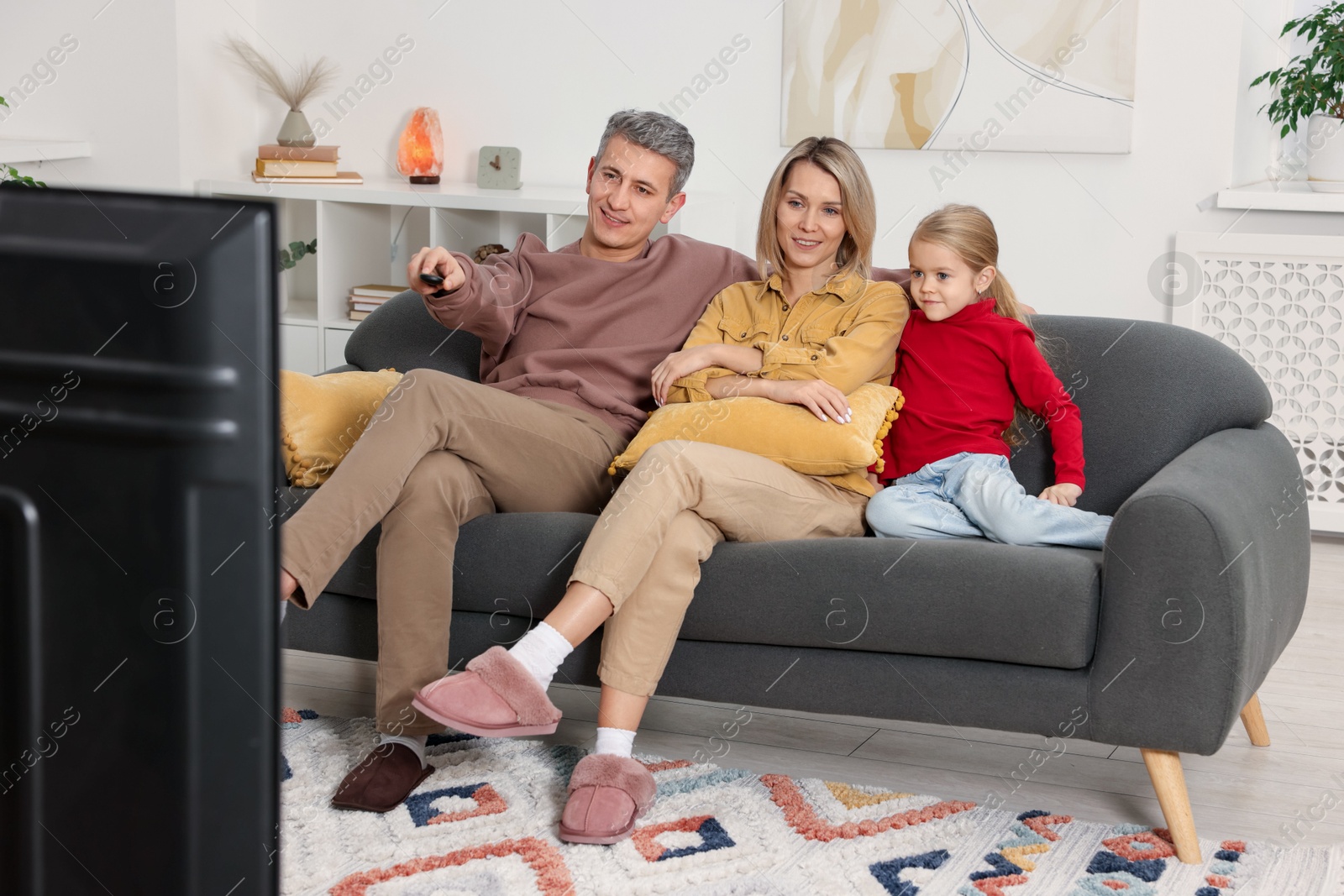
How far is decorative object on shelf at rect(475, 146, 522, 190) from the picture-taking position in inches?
144

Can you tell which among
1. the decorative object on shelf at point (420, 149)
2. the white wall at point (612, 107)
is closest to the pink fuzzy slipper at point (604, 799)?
the white wall at point (612, 107)

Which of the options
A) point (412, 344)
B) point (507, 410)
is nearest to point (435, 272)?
point (507, 410)

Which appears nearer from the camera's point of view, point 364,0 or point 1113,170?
point 1113,170

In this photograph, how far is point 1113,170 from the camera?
3.32 m

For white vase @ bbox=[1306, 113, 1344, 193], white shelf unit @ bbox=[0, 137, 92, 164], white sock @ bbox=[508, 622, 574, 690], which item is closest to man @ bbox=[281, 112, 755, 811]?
white sock @ bbox=[508, 622, 574, 690]

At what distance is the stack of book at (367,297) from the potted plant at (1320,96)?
246cm

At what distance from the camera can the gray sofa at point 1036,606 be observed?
64.7 inches

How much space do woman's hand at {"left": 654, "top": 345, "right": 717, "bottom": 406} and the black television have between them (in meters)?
1.83

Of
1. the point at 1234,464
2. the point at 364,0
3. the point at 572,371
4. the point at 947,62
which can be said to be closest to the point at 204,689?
the point at 1234,464

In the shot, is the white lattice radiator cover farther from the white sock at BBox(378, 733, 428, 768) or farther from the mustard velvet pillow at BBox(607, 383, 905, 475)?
the white sock at BBox(378, 733, 428, 768)

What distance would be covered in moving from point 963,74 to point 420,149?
1612mm

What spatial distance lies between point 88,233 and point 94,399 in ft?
0.13

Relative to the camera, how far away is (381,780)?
182 cm

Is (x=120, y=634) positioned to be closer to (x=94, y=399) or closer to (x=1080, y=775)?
(x=94, y=399)
